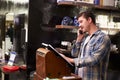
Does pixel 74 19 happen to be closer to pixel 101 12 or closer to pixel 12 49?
pixel 101 12

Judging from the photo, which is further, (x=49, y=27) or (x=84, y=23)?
(x=49, y=27)

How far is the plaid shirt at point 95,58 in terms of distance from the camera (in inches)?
116

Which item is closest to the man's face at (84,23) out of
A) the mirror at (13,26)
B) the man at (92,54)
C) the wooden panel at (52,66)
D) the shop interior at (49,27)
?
the man at (92,54)

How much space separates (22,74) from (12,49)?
816 mm

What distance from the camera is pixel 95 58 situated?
2949 mm

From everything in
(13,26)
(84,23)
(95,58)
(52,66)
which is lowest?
(52,66)

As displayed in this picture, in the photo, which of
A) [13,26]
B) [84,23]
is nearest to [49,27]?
[13,26]

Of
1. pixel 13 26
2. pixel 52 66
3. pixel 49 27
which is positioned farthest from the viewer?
pixel 13 26

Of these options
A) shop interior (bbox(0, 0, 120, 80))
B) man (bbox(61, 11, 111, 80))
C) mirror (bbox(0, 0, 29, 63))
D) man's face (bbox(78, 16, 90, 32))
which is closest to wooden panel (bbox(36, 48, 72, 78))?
man (bbox(61, 11, 111, 80))

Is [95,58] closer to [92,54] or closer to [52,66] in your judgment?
[92,54]

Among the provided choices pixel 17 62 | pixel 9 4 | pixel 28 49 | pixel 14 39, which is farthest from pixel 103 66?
pixel 9 4

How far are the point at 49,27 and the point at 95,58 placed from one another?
1674 millimetres

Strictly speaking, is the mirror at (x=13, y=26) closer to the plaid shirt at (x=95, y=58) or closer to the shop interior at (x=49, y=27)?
Answer: the shop interior at (x=49, y=27)

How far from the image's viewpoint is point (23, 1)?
4562 millimetres
